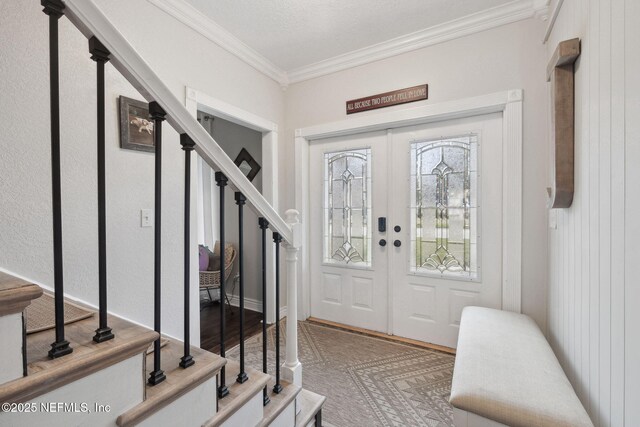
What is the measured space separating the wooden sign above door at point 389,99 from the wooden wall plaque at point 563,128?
42.5 inches

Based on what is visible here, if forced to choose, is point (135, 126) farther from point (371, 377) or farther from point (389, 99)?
point (371, 377)

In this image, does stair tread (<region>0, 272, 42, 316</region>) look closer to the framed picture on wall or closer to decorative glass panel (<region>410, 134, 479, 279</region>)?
the framed picture on wall

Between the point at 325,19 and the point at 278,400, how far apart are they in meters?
2.58

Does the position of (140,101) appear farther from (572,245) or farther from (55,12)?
(572,245)

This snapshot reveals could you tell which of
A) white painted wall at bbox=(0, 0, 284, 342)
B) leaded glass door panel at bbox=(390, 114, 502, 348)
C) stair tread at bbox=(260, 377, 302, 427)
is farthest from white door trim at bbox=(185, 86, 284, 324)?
stair tread at bbox=(260, 377, 302, 427)

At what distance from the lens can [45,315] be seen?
1046 millimetres

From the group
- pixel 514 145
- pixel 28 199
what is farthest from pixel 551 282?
pixel 28 199

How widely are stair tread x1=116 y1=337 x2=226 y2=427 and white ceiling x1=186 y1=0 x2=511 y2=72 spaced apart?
90.1 inches

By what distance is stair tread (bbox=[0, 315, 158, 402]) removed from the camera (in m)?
0.59

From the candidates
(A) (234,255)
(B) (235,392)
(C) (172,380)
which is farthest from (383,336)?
(C) (172,380)

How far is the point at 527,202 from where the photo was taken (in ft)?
6.98

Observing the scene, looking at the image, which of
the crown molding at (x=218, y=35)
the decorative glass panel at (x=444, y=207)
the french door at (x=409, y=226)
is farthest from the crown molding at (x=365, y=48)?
the decorative glass panel at (x=444, y=207)

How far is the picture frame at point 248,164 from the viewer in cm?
345

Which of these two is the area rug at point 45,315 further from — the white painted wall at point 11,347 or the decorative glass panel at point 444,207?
the decorative glass panel at point 444,207
